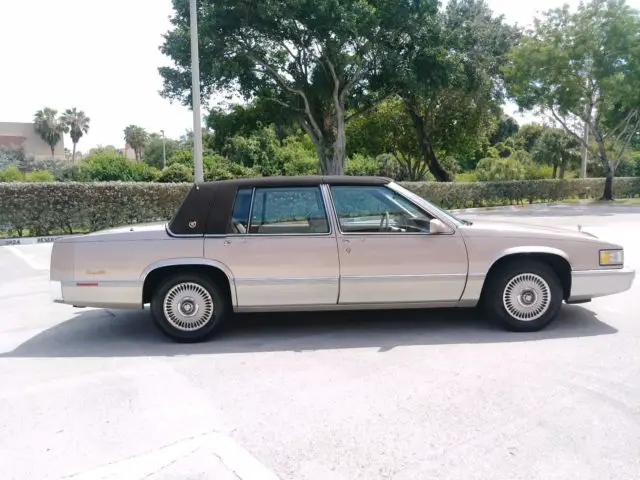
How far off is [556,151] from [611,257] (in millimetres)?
44584

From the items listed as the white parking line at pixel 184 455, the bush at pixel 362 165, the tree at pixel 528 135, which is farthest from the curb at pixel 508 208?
the tree at pixel 528 135

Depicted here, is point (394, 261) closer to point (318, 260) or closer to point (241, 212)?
point (318, 260)

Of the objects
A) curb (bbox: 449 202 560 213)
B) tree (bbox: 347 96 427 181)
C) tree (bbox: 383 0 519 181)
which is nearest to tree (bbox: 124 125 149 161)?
tree (bbox: 347 96 427 181)

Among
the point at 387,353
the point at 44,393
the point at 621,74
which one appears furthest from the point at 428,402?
the point at 621,74

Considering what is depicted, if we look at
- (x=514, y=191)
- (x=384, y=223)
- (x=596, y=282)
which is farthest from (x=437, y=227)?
(x=514, y=191)

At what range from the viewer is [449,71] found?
70.1ft

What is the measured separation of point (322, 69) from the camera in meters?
22.4

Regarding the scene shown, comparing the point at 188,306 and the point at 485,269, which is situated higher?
the point at 485,269

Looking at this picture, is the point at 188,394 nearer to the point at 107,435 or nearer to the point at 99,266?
the point at 107,435

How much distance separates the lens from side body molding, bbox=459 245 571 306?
5.07 metres

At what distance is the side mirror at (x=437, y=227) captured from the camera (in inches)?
197

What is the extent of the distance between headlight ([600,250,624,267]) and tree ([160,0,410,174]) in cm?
1475

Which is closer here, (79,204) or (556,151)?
(79,204)

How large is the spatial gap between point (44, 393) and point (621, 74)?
28.6 m
